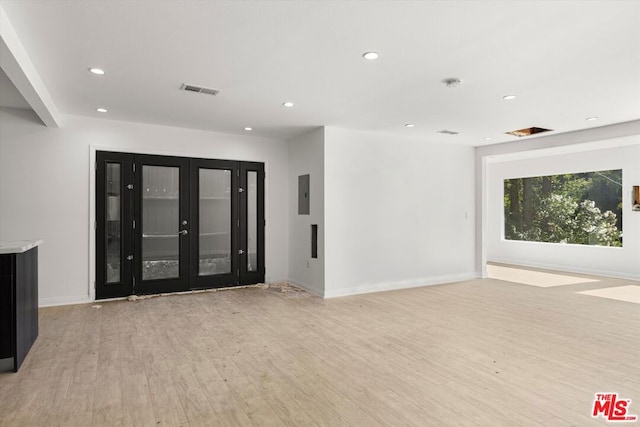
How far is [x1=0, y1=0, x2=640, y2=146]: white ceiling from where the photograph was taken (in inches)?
102

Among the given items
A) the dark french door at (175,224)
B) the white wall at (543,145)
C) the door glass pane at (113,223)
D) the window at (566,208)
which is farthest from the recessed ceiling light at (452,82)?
the window at (566,208)

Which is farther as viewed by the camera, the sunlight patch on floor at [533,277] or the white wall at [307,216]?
the sunlight patch on floor at [533,277]

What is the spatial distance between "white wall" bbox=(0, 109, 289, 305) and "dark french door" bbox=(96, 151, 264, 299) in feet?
0.59

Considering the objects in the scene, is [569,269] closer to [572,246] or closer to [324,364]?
[572,246]

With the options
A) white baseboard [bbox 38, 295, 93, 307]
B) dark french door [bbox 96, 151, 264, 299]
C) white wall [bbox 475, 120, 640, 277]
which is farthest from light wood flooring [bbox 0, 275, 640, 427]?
white wall [bbox 475, 120, 640, 277]

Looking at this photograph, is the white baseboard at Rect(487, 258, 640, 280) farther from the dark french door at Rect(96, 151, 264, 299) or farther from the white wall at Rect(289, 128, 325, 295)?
the dark french door at Rect(96, 151, 264, 299)

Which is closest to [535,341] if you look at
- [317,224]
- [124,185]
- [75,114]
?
[317,224]

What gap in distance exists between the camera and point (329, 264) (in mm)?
5891

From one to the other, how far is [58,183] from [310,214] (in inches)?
143

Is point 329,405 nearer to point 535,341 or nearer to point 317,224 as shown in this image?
point 535,341

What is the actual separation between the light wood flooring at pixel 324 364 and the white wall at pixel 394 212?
105 centimetres

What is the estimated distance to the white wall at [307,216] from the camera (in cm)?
596

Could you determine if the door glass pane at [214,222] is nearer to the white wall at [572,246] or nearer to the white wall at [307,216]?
the white wall at [307,216]

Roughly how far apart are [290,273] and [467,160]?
4161 mm
